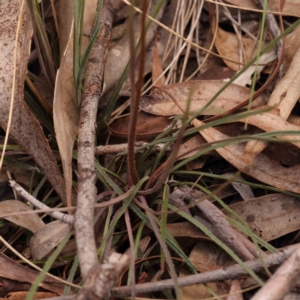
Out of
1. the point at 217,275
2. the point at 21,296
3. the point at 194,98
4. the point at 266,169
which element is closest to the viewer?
the point at 217,275

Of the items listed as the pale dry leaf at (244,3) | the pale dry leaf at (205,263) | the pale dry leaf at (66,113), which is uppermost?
the pale dry leaf at (244,3)

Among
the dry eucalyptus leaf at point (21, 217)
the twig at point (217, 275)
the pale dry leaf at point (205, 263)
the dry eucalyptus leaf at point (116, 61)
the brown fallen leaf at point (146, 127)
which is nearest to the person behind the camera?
the twig at point (217, 275)

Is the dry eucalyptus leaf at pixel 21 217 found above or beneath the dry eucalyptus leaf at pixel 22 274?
above

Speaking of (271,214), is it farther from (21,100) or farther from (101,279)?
(21,100)

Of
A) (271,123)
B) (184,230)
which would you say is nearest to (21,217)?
(184,230)

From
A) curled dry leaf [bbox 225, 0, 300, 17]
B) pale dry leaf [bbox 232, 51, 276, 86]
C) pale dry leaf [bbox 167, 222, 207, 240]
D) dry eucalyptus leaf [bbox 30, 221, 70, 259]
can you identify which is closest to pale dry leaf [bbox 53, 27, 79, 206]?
dry eucalyptus leaf [bbox 30, 221, 70, 259]

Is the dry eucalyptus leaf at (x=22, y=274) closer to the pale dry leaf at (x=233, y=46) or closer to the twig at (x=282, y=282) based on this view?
the twig at (x=282, y=282)

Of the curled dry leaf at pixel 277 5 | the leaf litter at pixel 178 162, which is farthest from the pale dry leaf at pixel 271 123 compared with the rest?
the curled dry leaf at pixel 277 5

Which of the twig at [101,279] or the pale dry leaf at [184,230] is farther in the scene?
the pale dry leaf at [184,230]
